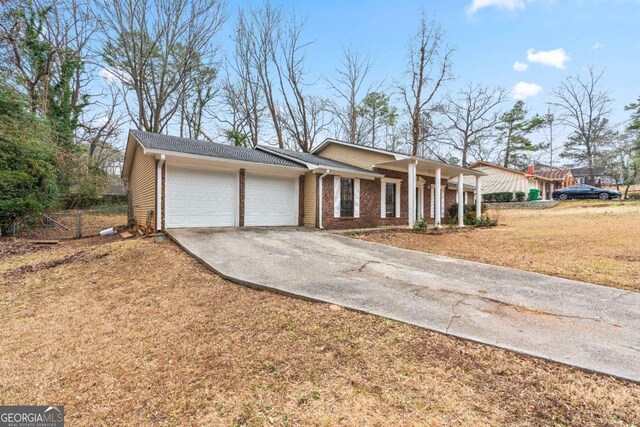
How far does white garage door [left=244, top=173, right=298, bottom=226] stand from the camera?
11078 millimetres

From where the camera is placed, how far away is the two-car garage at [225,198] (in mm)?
9633

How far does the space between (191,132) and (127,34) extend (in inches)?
309

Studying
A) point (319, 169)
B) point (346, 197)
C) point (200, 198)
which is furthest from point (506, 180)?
point (200, 198)

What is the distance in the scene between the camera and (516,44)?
44.3 feet

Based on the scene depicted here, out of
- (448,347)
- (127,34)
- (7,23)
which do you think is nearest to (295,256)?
(448,347)

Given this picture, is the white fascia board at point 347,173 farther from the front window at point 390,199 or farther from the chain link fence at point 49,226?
the chain link fence at point 49,226

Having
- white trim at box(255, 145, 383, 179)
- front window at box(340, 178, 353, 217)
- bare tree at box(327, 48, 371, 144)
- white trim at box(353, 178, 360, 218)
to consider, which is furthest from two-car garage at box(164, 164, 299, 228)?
bare tree at box(327, 48, 371, 144)

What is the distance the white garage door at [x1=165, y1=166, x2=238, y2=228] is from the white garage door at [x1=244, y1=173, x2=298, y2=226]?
A: 53 centimetres

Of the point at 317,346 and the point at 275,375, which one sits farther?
the point at 317,346

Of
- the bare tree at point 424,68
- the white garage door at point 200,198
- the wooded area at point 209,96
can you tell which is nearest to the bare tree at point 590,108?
the wooded area at point 209,96

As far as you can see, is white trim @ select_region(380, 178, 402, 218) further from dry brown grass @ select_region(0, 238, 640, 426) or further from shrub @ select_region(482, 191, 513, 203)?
shrub @ select_region(482, 191, 513, 203)

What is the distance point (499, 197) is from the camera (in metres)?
27.0

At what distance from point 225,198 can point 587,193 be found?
98.9ft

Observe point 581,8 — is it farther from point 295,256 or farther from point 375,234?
point 295,256
